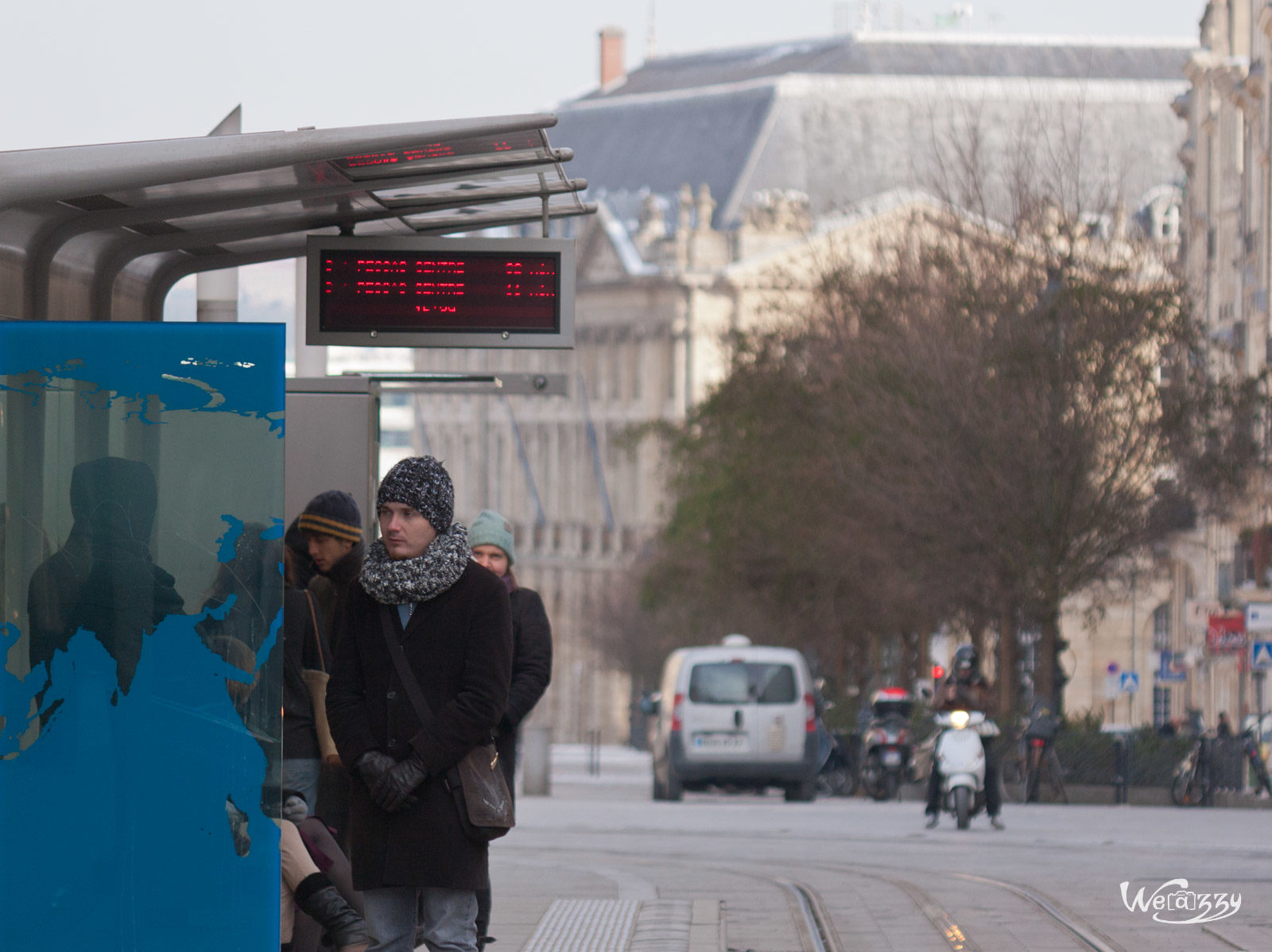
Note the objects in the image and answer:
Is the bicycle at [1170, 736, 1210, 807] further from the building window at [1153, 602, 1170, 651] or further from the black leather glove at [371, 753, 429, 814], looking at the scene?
the building window at [1153, 602, 1170, 651]

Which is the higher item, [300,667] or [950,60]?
[950,60]

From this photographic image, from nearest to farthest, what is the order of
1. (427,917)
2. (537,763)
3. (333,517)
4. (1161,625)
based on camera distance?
(427,917) < (333,517) < (537,763) < (1161,625)

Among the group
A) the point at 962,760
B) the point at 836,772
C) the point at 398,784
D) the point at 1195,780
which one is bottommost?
the point at 836,772

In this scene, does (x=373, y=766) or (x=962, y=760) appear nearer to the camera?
(x=373, y=766)

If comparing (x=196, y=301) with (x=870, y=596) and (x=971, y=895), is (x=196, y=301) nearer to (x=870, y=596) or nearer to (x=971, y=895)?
(x=971, y=895)

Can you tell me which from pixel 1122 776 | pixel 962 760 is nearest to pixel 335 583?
pixel 962 760

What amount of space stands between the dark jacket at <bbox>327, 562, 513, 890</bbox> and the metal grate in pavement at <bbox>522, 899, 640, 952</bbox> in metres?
3.61

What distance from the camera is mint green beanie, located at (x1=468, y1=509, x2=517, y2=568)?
1129 centimetres

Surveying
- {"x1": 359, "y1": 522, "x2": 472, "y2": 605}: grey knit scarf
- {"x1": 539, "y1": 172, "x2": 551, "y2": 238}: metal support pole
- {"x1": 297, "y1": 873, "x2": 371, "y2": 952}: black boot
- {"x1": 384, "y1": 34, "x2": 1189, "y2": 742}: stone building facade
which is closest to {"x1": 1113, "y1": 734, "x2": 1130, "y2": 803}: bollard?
{"x1": 539, "y1": 172, "x2": 551, "y2": 238}: metal support pole

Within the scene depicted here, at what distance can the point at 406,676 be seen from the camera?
313 inches

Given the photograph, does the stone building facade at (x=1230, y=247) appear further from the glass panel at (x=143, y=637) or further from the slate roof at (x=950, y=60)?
the glass panel at (x=143, y=637)

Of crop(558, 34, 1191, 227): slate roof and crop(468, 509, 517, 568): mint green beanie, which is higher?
crop(558, 34, 1191, 227): slate roof

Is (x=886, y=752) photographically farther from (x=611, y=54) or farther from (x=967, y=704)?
(x=611, y=54)

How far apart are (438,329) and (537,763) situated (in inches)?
927
